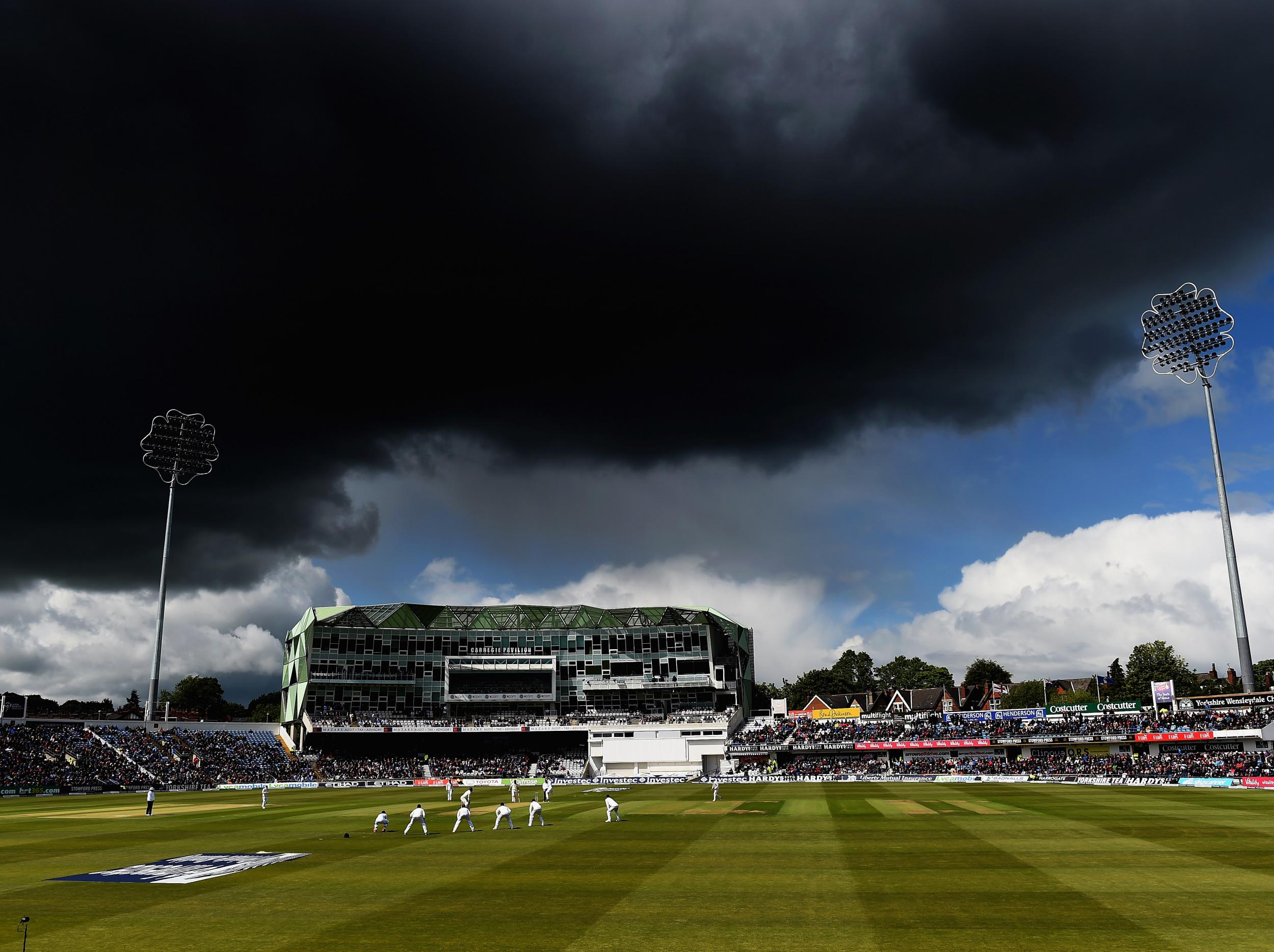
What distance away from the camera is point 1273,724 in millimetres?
71438

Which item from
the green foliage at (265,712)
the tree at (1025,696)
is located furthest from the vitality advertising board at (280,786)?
the tree at (1025,696)

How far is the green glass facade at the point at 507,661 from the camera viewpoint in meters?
114

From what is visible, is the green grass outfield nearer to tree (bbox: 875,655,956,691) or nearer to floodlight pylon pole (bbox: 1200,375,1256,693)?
floodlight pylon pole (bbox: 1200,375,1256,693)

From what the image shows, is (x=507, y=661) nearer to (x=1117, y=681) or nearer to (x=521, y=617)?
(x=521, y=617)

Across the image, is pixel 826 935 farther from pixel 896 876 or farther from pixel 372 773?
pixel 372 773

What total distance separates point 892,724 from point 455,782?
46459mm

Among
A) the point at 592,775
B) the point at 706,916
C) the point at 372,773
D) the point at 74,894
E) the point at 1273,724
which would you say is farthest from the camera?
the point at 592,775

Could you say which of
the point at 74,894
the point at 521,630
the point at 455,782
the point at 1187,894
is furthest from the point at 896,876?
the point at 521,630

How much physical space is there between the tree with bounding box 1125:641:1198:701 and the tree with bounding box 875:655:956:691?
45.3 meters

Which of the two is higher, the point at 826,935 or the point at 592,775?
the point at 826,935

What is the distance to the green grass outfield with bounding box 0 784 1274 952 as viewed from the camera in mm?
16625

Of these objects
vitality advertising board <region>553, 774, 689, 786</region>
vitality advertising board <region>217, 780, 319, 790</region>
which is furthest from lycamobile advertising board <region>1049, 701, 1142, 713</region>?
vitality advertising board <region>217, 780, 319, 790</region>

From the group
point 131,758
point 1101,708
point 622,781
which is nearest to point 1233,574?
point 1101,708

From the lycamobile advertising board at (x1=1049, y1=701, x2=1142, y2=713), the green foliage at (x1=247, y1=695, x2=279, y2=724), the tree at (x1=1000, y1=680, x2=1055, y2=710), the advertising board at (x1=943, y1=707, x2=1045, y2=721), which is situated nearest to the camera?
the lycamobile advertising board at (x1=1049, y1=701, x2=1142, y2=713)
